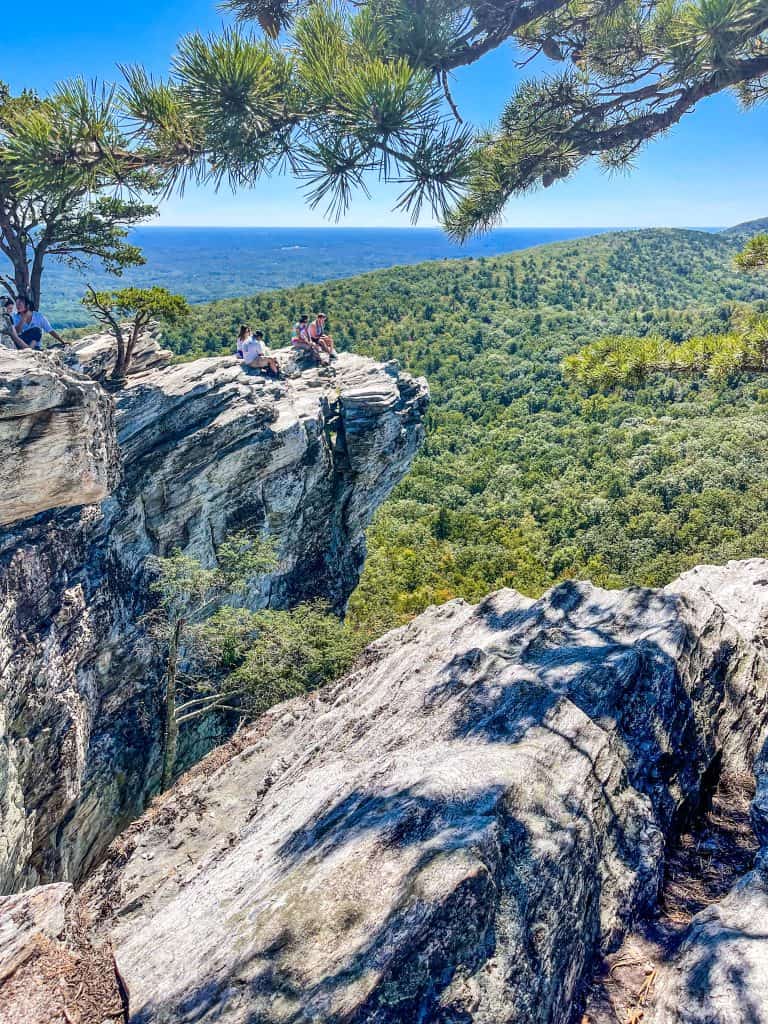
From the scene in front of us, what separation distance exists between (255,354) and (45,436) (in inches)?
281

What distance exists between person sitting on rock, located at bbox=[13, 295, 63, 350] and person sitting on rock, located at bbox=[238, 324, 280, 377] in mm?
5238

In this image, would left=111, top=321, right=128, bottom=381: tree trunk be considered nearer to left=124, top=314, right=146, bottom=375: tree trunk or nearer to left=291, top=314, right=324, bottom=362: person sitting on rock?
left=124, top=314, right=146, bottom=375: tree trunk

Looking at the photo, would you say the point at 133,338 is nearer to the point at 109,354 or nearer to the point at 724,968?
the point at 109,354

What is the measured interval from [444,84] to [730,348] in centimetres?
393

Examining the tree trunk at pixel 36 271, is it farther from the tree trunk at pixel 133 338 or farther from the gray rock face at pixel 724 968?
the gray rock face at pixel 724 968

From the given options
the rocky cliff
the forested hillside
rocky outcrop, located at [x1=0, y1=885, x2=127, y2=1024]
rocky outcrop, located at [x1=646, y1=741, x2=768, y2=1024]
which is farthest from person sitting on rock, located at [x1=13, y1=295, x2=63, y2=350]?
rocky outcrop, located at [x1=646, y1=741, x2=768, y2=1024]

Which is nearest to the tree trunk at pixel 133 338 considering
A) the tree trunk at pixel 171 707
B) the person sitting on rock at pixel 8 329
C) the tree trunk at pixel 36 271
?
the tree trunk at pixel 36 271

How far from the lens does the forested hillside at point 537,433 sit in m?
33.1

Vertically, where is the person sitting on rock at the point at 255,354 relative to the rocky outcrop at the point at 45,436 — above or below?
above

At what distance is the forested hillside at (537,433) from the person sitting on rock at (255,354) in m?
8.37

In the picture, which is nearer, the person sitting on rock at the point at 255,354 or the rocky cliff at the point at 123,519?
the rocky cliff at the point at 123,519

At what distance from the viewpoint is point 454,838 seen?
126 inches

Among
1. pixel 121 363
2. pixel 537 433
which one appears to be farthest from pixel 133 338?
pixel 537 433

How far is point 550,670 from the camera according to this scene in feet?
16.9
